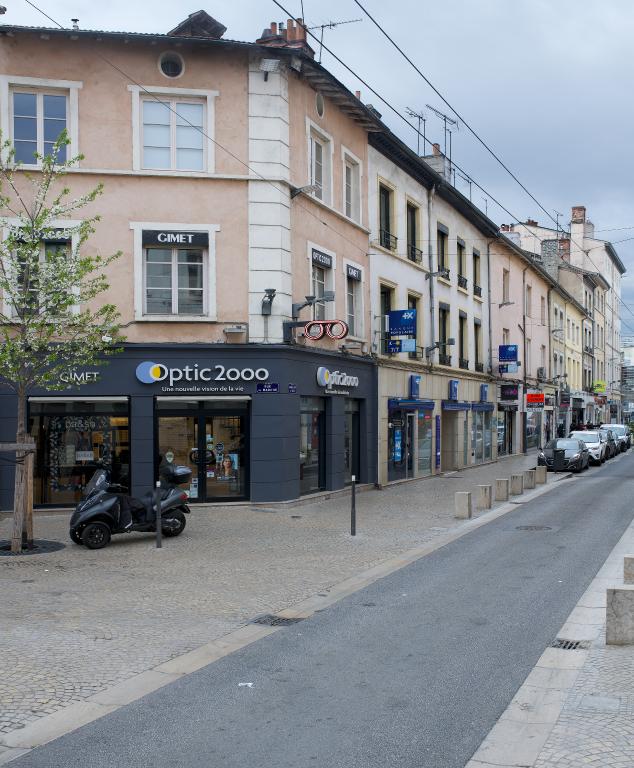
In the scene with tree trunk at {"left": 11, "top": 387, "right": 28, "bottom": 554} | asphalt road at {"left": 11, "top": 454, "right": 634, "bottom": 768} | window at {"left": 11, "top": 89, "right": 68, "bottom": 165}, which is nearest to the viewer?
asphalt road at {"left": 11, "top": 454, "right": 634, "bottom": 768}

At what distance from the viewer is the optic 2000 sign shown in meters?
17.3

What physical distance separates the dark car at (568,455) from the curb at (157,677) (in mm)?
20164

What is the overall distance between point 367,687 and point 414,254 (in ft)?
70.6

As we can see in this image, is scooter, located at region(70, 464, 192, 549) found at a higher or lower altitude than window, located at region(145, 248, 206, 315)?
lower

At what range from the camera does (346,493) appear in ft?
69.1

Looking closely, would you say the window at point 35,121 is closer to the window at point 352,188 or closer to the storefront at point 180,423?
the storefront at point 180,423

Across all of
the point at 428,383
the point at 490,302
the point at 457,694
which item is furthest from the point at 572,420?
the point at 457,694

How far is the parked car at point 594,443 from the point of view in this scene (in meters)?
34.5

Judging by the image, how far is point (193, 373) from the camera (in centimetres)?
1756

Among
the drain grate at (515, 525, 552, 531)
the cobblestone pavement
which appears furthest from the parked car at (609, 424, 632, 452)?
the drain grate at (515, 525, 552, 531)

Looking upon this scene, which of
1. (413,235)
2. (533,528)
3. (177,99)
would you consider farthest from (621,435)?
(177,99)

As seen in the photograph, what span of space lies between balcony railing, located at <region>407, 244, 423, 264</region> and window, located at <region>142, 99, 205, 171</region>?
1000 centimetres

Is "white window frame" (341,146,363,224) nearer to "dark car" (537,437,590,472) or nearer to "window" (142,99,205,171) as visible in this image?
"window" (142,99,205,171)

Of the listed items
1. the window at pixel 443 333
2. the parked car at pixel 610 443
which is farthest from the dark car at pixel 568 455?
the parked car at pixel 610 443
